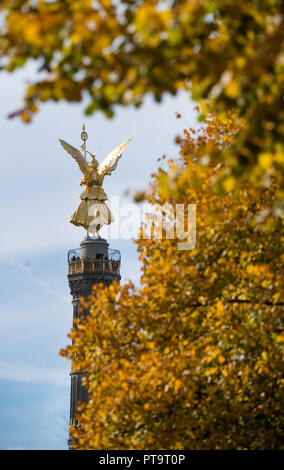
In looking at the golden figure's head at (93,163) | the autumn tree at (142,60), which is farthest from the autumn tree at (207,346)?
the golden figure's head at (93,163)

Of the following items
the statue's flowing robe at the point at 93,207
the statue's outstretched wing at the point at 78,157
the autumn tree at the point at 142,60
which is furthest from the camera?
the statue's flowing robe at the point at 93,207

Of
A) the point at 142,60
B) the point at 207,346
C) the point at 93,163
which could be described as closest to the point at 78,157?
the point at 93,163

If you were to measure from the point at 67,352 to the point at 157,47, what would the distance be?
1124cm

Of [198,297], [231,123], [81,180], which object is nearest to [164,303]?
[198,297]

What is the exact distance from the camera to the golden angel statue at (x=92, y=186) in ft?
168

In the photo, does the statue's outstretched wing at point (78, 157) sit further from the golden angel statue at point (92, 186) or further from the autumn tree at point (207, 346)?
the autumn tree at point (207, 346)

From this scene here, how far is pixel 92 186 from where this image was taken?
51.8 meters

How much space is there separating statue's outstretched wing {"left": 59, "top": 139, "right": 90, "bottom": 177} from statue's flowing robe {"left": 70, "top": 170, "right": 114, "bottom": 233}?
0.61 m

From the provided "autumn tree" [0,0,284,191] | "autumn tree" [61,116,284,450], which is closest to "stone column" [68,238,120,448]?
"autumn tree" [61,116,284,450]

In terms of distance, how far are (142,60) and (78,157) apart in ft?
144

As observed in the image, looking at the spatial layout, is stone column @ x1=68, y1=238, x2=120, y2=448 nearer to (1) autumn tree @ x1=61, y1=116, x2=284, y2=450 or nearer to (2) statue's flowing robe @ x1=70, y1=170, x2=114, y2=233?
(2) statue's flowing robe @ x1=70, y1=170, x2=114, y2=233

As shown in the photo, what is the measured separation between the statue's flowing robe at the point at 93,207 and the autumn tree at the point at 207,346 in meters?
34.4

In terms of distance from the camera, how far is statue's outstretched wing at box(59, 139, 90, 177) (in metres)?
51.0

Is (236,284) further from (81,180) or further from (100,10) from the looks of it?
(81,180)
